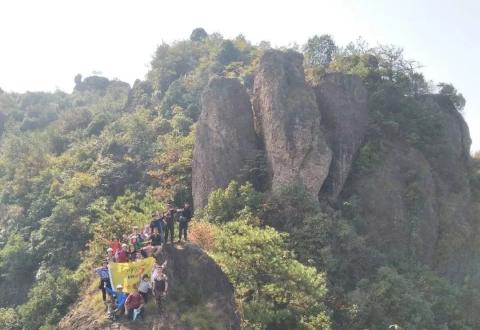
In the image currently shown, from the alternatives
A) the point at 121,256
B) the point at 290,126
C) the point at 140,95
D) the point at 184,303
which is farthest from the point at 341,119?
the point at 140,95

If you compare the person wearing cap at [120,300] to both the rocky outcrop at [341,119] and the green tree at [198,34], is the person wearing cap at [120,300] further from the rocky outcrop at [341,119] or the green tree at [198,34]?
the green tree at [198,34]

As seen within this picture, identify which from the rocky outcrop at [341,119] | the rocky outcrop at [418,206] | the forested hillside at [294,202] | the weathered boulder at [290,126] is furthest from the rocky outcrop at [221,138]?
the rocky outcrop at [418,206]

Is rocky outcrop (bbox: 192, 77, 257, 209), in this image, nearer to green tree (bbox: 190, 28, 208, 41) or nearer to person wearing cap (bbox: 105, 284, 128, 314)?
person wearing cap (bbox: 105, 284, 128, 314)

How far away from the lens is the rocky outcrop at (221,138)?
3441cm

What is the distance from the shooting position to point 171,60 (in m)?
67.2

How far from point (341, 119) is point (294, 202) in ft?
29.8

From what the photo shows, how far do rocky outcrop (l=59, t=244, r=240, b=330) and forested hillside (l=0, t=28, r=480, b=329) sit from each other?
427 millimetres

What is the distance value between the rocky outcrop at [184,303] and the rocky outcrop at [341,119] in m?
16.4

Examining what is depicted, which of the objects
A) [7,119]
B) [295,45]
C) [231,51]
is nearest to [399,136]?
[295,45]

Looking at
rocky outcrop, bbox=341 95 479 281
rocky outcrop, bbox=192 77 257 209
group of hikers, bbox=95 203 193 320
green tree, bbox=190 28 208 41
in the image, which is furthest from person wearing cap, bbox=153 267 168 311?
green tree, bbox=190 28 208 41

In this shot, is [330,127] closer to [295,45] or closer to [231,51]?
[295,45]

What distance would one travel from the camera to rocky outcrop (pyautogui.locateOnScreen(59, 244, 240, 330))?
1673 centimetres

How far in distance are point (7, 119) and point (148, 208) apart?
6544cm

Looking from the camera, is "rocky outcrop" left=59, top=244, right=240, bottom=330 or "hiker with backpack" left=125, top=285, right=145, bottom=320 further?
"rocky outcrop" left=59, top=244, right=240, bottom=330
